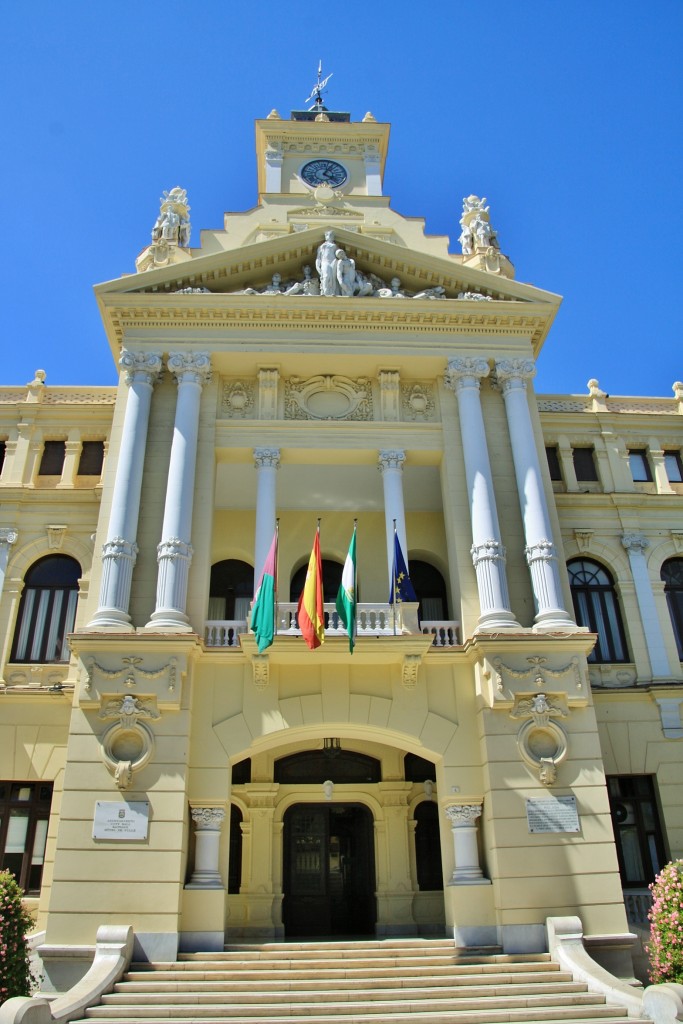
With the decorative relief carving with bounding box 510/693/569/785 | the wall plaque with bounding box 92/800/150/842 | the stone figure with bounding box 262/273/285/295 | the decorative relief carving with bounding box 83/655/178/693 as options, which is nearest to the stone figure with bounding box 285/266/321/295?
the stone figure with bounding box 262/273/285/295

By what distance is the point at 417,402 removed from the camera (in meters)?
22.0

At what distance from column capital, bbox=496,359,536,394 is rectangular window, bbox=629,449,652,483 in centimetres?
618

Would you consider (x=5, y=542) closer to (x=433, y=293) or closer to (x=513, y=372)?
(x=433, y=293)

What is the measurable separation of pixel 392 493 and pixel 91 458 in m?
9.80

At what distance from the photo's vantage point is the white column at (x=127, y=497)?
18.2 m

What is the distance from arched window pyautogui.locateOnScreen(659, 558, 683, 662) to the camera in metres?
23.7

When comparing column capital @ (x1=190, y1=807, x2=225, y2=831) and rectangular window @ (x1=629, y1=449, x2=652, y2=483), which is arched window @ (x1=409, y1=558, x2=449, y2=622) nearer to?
rectangular window @ (x1=629, y1=449, x2=652, y2=483)

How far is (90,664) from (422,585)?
10.2 m

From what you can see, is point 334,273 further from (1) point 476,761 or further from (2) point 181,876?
(2) point 181,876

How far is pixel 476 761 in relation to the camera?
58.6 feet

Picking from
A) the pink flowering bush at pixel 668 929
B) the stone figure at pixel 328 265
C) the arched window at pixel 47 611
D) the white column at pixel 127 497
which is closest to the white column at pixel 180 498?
the white column at pixel 127 497

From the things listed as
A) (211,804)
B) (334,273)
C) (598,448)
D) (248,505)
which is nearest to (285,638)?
(211,804)

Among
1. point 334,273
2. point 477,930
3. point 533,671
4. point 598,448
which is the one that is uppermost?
point 334,273

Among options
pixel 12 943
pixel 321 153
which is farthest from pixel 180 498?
pixel 321 153
